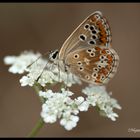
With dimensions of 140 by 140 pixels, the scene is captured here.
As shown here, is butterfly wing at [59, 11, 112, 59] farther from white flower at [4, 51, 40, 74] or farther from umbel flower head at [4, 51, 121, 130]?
white flower at [4, 51, 40, 74]

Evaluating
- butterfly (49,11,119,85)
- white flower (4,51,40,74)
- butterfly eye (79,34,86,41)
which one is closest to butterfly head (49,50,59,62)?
butterfly (49,11,119,85)

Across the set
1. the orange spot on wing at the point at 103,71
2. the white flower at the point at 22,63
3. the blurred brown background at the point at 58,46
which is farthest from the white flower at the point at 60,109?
the blurred brown background at the point at 58,46

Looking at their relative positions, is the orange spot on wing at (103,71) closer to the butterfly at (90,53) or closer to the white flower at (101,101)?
the butterfly at (90,53)

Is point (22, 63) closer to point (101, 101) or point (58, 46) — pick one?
point (101, 101)

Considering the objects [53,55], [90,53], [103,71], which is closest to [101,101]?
[103,71]

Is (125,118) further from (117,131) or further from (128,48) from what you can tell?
(128,48)

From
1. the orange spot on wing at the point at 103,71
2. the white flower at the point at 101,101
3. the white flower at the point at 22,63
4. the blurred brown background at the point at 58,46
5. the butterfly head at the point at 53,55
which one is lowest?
the blurred brown background at the point at 58,46
